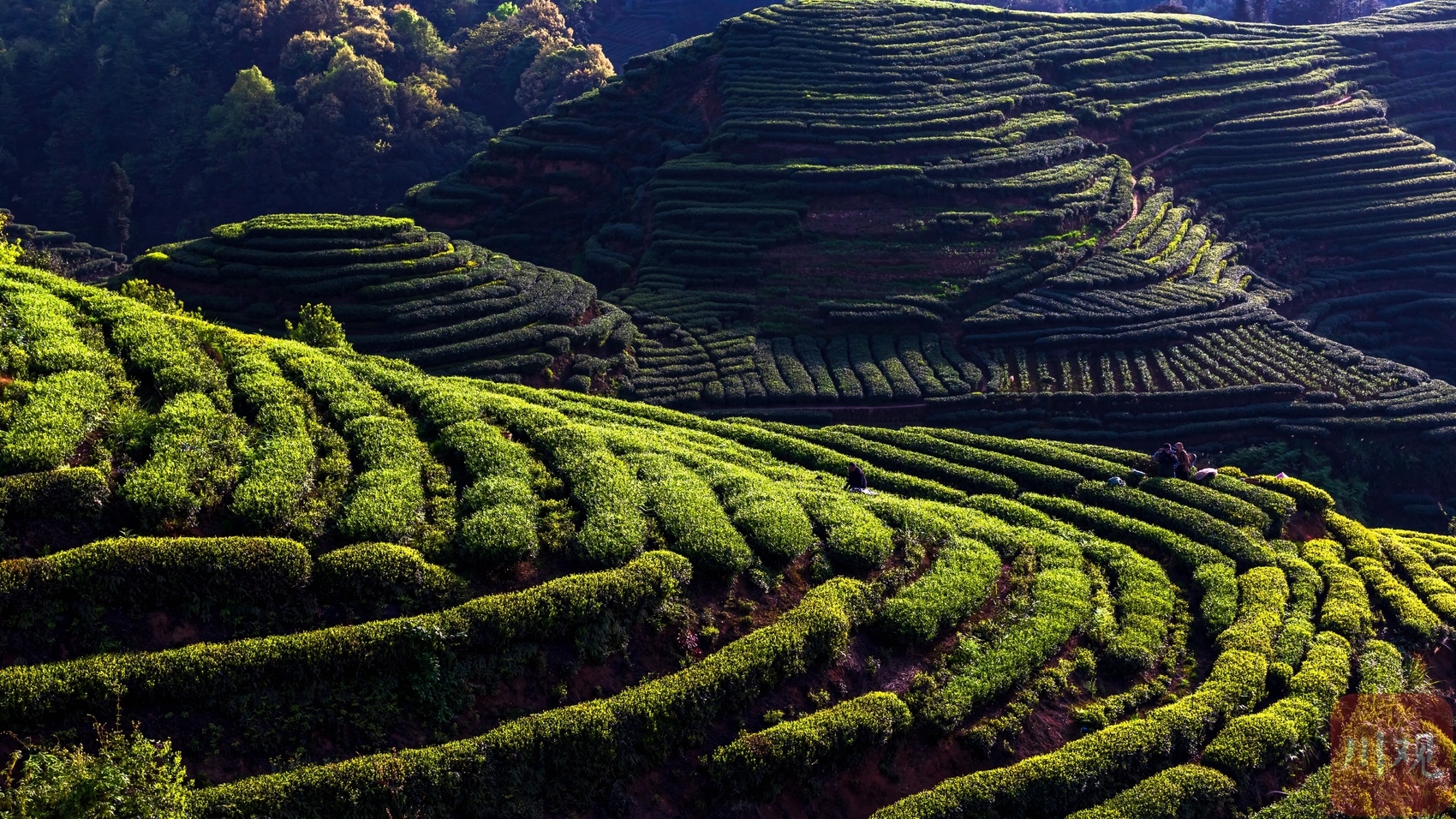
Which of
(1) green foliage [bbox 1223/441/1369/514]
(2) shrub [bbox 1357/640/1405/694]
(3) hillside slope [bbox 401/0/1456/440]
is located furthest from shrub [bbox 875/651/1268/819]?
(3) hillside slope [bbox 401/0/1456/440]

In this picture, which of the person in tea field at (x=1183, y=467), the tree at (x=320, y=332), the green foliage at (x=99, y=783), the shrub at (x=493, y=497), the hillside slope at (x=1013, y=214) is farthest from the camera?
the hillside slope at (x=1013, y=214)

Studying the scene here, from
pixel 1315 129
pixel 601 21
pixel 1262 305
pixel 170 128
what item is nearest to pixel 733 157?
pixel 1262 305

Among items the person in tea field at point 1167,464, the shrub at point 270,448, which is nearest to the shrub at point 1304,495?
the person in tea field at point 1167,464

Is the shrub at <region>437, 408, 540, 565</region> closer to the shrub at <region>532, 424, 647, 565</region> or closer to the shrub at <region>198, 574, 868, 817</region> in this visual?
the shrub at <region>532, 424, 647, 565</region>

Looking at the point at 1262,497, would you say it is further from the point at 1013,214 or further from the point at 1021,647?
the point at 1013,214

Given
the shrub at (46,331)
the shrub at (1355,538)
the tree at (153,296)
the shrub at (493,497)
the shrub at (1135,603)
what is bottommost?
the shrub at (1355,538)

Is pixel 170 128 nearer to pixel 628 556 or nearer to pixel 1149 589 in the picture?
pixel 628 556

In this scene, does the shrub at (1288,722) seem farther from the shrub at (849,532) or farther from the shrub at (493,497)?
the shrub at (493,497)
